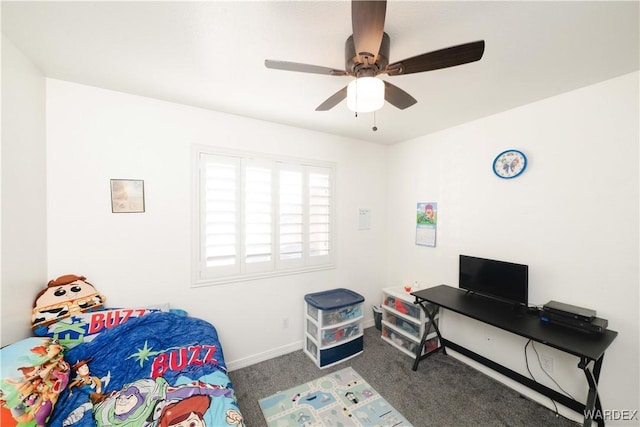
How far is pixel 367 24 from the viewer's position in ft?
3.10

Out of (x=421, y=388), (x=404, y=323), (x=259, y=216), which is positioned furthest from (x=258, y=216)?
(x=421, y=388)

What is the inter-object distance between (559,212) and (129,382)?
3.32 metres

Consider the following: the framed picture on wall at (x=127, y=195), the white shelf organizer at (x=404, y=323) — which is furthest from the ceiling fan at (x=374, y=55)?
the white shelf organizer at (x=404, y=323)

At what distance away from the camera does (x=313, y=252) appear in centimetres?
292

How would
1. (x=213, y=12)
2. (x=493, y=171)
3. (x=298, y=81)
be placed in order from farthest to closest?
(x=493, y=171) → (x=298, y=81) → (x=213, y=12)

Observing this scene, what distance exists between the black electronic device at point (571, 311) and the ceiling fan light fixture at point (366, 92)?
1998mm

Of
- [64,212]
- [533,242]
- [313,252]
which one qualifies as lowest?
[313,252]

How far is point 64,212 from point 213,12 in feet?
6.06

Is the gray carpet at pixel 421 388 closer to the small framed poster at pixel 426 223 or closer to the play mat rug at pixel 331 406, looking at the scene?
the play mat rug at pixel 331 406

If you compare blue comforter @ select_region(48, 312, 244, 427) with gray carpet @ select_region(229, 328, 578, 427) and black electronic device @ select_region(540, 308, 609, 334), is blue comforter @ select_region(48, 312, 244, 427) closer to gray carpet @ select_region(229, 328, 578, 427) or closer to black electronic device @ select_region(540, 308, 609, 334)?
gray carpet @ select_region(229, 328, 578, 427)

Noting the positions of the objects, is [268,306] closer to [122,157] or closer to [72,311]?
[72,311]

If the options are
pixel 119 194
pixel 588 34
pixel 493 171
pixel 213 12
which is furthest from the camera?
pixel 493 171

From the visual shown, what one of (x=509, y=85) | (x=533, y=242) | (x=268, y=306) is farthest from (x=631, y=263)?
(x=268, y=306)

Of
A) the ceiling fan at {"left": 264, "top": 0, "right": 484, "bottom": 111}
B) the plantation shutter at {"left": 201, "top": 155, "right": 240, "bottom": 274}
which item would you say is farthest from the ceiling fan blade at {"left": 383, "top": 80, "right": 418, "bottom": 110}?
the plantation shutter at {"left": 201, "top": 155, "right": 240, "bottom": 274}
